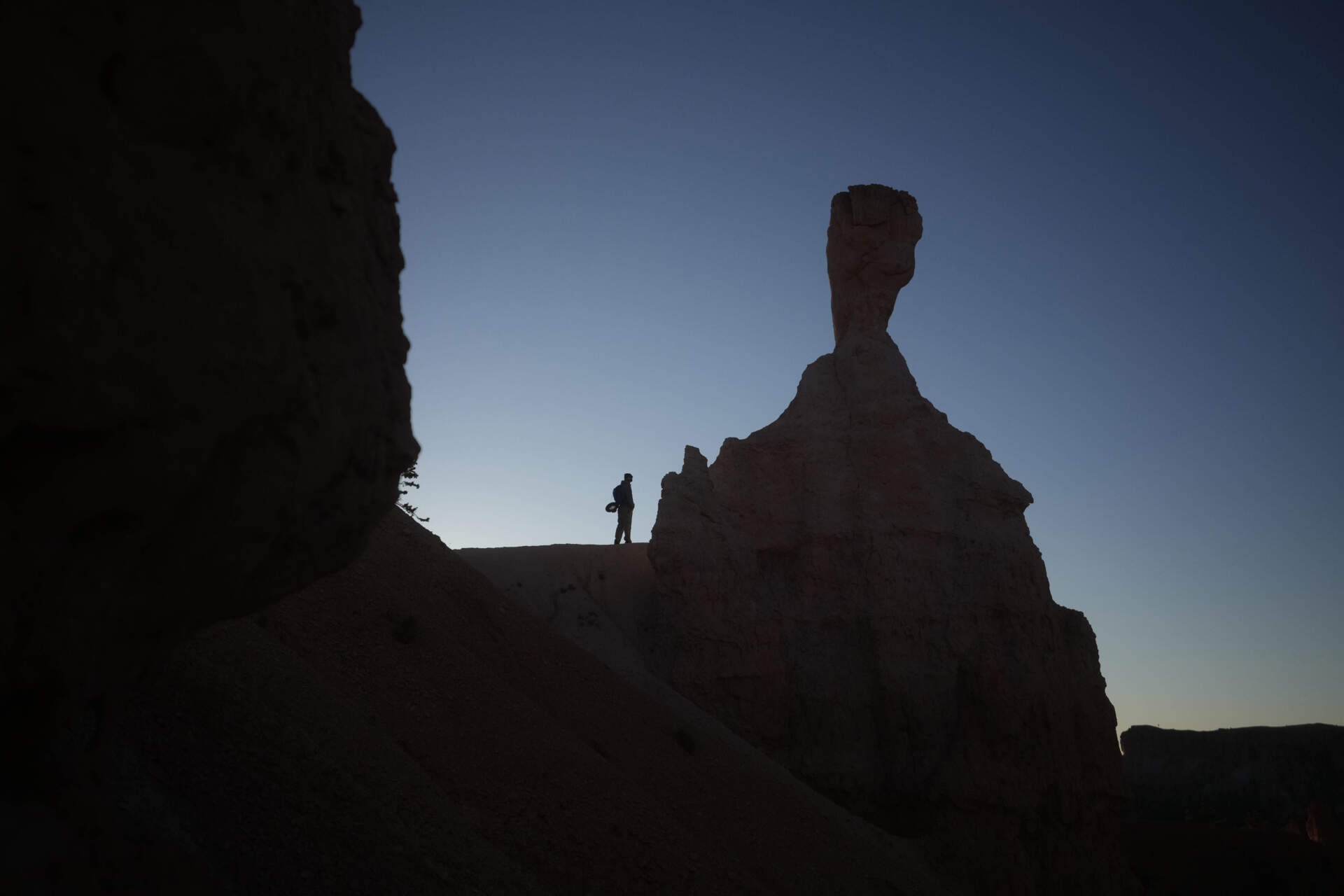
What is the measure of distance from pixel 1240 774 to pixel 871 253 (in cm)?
4255

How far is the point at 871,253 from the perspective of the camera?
22.6 metres

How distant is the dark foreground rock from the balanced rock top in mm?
12049

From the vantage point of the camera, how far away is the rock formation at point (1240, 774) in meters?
45.0

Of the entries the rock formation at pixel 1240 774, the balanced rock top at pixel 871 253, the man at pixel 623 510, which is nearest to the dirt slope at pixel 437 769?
the man at pixel 623 510

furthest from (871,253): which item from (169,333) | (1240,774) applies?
(1240,774)

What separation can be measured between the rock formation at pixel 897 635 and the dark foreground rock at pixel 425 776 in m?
2.94

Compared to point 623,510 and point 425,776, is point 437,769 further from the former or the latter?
point 623,510

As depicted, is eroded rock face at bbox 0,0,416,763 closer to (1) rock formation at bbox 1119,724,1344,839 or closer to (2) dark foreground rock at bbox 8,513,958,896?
(2) dark foreground rock at bbox 8,513,958,896

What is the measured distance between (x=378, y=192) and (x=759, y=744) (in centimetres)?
1519

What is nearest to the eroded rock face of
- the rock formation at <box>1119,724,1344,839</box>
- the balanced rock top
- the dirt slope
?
the dirt slope

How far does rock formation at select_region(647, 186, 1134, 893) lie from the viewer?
17.4m

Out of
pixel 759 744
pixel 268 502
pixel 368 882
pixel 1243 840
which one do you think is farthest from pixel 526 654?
pixel 1243 840

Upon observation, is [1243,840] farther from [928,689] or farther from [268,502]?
[268,502]

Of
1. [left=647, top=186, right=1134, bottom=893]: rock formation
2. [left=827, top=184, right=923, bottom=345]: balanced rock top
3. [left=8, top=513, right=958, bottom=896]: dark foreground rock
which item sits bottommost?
[left=8, top=513, right=958, bottom=896]: dark foreground rock
